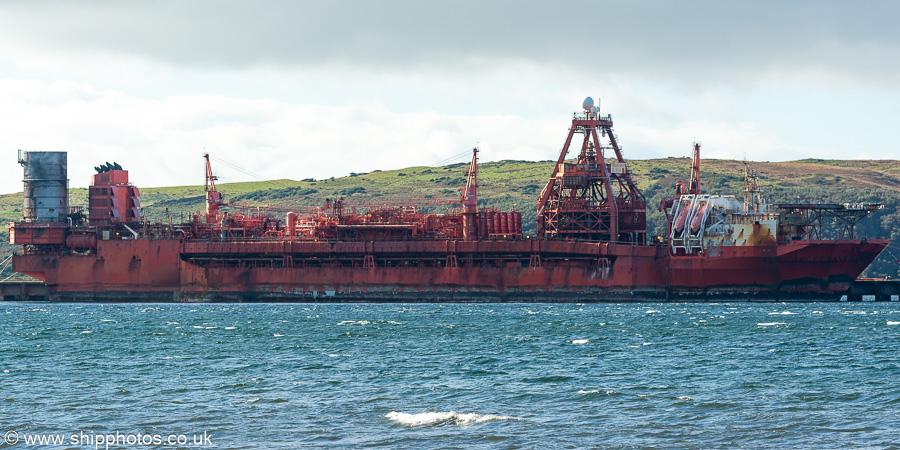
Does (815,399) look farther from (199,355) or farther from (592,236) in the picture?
(592,236)

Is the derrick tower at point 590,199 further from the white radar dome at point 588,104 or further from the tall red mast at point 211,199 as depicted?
the tall red mast at point 211,199

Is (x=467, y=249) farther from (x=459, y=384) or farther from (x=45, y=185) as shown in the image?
(x=459, y=384)

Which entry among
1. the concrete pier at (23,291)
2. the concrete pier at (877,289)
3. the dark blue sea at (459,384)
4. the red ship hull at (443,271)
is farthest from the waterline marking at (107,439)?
the concrete pier at (23,291)

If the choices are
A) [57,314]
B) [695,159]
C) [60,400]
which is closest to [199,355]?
[60,400]

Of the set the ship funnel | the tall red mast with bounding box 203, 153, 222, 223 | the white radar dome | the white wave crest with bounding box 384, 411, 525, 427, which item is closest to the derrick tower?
the white radar dome

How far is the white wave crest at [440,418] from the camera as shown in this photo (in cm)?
2616

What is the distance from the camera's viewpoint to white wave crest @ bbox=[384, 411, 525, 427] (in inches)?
1030

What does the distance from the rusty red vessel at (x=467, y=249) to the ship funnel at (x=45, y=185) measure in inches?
4.7

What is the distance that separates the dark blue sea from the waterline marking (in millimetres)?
109

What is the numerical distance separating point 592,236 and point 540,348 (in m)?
41.0

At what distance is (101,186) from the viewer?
296 feet

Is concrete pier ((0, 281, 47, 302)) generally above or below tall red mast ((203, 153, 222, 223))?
below

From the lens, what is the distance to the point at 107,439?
79.4ft

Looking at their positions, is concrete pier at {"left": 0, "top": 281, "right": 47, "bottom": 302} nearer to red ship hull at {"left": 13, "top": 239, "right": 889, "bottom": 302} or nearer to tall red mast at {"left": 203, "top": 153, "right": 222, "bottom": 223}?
red ship hull at {"left": 13, "top": 239, "right": 889, "bottom": 302}
